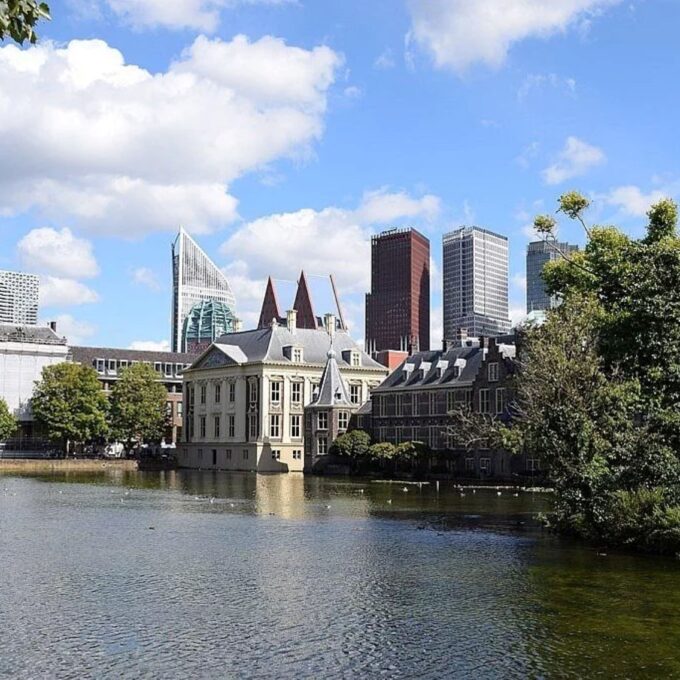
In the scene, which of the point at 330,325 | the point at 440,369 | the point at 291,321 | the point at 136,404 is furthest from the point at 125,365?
the point at 440,369

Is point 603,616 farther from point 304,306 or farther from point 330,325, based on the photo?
point 304,306

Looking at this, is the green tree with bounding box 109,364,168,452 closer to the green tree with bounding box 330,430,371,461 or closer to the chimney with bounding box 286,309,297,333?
the chimney with bounding box 286,309,297,333

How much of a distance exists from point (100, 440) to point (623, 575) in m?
106

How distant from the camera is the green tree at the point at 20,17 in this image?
920cm

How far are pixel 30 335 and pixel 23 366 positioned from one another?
522 cm

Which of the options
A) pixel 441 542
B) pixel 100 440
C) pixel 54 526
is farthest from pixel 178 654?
pixel 100 440

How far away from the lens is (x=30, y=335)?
12794 cm

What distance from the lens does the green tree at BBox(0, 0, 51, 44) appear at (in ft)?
30.2

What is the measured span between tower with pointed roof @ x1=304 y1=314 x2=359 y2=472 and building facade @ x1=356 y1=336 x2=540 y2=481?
1913 millimetres

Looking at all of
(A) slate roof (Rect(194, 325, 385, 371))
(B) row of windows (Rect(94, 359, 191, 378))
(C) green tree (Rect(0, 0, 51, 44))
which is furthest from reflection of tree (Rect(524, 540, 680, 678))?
(B) row of windows (Rect(94, 359, 191, 378))

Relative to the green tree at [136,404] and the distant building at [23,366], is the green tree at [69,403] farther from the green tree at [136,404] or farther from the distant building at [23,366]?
the distant building at [23,366]

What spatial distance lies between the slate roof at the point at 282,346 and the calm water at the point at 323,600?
6393 cm

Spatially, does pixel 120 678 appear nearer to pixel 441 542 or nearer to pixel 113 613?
pixel 113 613

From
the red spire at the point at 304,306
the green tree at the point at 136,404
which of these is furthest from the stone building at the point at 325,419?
the red spire at the point at 304,306
